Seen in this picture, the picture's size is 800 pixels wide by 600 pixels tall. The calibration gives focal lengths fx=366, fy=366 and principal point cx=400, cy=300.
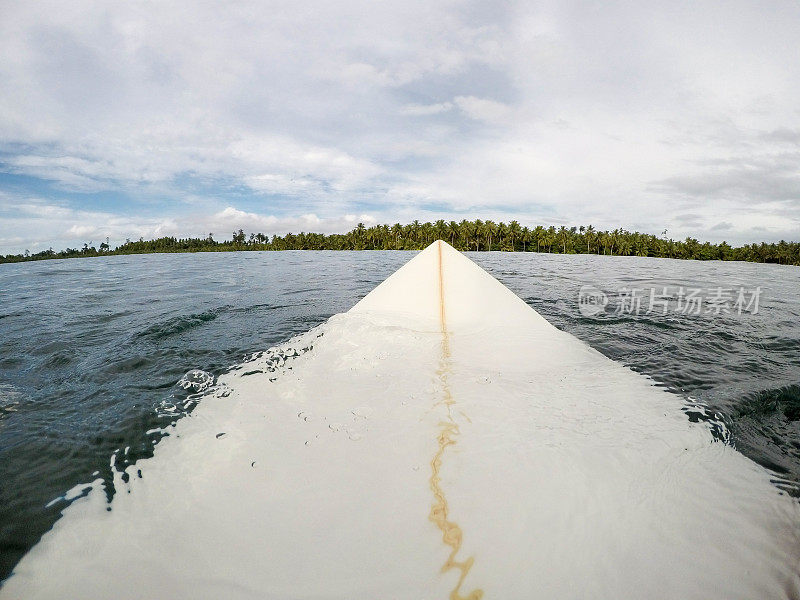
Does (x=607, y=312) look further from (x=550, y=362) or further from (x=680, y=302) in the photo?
(x=550, y=362)

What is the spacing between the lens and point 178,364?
466 centimetres

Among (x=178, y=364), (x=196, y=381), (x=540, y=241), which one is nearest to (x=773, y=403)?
(x=196, y=381)

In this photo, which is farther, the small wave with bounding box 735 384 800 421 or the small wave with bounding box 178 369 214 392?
the small wave with bounding box 178 369 214 392

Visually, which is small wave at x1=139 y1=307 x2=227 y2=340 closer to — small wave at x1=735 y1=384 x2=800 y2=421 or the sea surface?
the sea surface

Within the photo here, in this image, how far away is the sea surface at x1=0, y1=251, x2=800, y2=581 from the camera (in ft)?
8.41

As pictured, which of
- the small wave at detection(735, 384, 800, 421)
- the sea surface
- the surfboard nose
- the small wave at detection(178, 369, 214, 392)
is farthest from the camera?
the surfboard nose

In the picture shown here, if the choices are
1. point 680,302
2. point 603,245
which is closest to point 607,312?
point 680,302

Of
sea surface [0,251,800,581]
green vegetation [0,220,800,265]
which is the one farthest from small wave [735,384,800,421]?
green vegetation [0,220,800,265]

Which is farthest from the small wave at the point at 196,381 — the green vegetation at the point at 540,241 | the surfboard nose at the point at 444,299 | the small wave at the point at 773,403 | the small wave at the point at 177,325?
the green vegetation at the point at 540,241

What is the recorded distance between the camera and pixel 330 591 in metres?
1.40

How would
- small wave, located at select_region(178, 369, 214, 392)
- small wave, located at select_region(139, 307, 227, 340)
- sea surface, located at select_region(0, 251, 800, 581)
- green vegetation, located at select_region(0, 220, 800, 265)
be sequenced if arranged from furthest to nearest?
green vegetation, located at select_region(0, 220, 800, 265) → small wave, located at select_region(139, 307, 227, 340) → small wave, located at select_region(178, 369, 214, 392) → sea surface, located at select_region(0, 251, 800, 581)

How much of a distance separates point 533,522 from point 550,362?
240cm

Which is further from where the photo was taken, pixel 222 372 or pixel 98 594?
pixel 222 372

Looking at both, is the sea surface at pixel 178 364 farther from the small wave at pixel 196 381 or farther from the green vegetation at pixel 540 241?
the green vegetation at pixel 540 241
